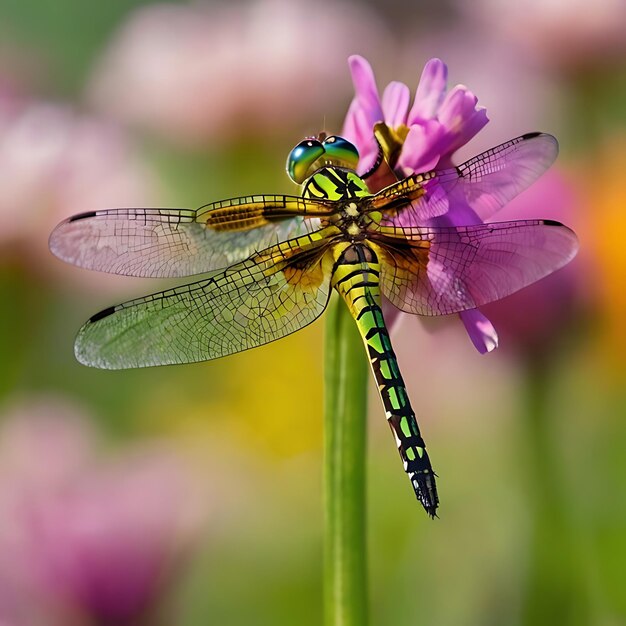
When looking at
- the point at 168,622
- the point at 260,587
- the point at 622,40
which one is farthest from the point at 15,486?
the point at 622,40

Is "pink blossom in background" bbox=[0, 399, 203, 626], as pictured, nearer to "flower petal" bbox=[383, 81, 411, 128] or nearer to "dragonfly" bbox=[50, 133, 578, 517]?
"dragonfly" bbox=[50, 133, 578, 517]

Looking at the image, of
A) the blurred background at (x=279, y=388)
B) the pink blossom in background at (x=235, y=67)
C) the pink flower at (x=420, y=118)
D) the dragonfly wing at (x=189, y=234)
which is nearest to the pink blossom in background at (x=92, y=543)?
the blurred background at (x=279, y=388)

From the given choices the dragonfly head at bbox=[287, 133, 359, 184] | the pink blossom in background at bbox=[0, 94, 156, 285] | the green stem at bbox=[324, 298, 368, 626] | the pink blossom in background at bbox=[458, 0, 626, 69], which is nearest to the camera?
the green stem at bbox=[324, 298, 368, 626]

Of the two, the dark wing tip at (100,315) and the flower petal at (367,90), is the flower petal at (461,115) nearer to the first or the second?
the flower petal at (367,90)

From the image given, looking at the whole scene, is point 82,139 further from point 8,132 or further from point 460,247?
point 460,247

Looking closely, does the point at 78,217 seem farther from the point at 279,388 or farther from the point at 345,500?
the point at 279,388

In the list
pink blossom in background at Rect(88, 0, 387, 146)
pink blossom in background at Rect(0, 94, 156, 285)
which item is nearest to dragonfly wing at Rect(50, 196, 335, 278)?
pink blossom in background at Rect(0, 94, 156, 285)
